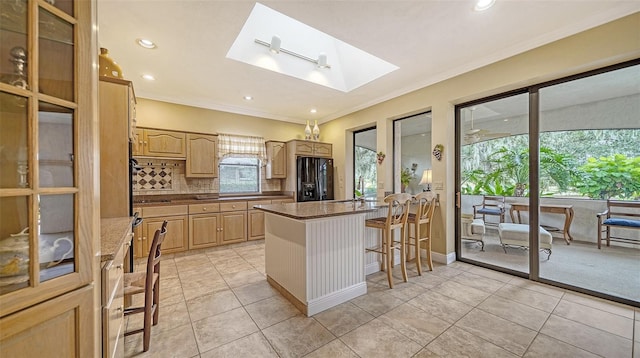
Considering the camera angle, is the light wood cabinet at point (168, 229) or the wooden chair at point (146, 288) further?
the light wood cabinet at point (168, 229)


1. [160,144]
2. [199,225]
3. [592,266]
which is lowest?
[592,266]

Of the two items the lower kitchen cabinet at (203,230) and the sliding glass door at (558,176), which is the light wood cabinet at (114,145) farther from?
the sliding glass door at (558,176)

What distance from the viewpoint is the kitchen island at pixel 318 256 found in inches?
82.7

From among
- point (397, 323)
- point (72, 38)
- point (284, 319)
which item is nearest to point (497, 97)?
point (397, 323)

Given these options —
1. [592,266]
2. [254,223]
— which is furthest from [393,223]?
[254,223]

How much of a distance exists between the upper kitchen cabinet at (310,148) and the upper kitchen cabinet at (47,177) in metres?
4.04

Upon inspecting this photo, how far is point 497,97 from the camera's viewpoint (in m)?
3.06

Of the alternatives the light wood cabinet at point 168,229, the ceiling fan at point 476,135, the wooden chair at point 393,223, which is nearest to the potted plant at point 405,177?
the ceiling fan at point 476,135

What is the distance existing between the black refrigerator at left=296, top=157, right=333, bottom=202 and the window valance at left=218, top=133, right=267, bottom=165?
89cm

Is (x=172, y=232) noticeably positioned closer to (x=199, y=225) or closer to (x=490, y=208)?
(x=199, y=225)

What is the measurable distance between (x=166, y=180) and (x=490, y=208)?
533 centimetres

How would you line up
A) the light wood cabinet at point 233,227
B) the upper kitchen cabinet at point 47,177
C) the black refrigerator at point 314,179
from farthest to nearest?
the black refrigerator at point 314,179 < the light wood cabinet at point 233,227 < the upper kitchen cabinet at point 47,177

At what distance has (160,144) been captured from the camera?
3.89 meters

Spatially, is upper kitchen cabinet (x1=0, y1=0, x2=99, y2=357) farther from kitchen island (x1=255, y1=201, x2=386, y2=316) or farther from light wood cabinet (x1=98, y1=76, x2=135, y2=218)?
light wood cabinet (x1=98, y1=76, x2=135, y2=218)
